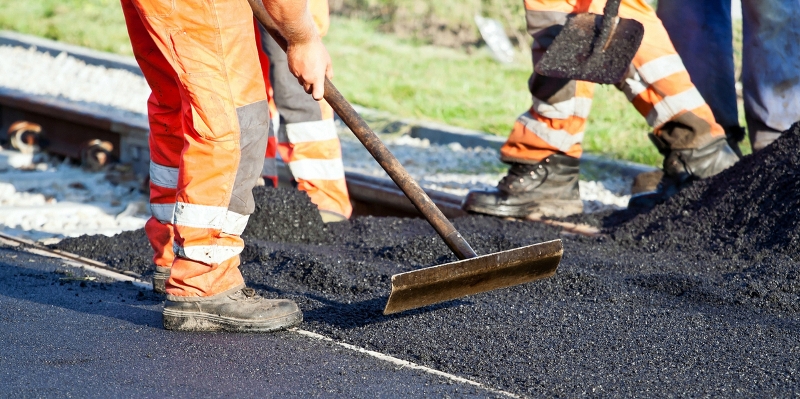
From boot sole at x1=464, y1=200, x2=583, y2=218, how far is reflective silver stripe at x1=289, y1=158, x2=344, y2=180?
28.1 inches

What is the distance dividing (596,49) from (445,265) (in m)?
1.94

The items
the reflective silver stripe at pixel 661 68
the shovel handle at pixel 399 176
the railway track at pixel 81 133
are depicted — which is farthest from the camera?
the railway track at pixel 81 133

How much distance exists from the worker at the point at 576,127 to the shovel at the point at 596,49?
0.14 m

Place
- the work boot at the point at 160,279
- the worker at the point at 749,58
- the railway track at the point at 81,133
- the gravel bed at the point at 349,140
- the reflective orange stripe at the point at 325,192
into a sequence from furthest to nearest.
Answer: the railway track at the point at 81,133, the gravel bed at the point at 349,140, the worker at the point at 749,58, the reflective orange stripe at the point at 325,192, the work boot at the point at 160,279

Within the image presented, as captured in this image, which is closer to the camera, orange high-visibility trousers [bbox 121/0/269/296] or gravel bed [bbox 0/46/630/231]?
orange high-visibility trousers [bbox 121/0/269/296]

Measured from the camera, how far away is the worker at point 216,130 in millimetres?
2855

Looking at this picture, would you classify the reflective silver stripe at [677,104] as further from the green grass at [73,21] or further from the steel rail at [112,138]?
the green grass at [73,21]

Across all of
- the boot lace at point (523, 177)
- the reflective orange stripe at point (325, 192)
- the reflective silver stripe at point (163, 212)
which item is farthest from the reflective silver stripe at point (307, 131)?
the reflective silver stripe at point (163, 212)

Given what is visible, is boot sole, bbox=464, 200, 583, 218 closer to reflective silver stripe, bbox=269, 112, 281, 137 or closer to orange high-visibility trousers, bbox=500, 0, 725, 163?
orange high-visibility trousers, bbox=500, 0, 725, 163

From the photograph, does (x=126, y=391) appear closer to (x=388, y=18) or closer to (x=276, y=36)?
(x=276, y=36)

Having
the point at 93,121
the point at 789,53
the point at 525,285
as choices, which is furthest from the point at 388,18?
the point at 525,285

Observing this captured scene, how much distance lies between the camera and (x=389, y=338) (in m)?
2.96

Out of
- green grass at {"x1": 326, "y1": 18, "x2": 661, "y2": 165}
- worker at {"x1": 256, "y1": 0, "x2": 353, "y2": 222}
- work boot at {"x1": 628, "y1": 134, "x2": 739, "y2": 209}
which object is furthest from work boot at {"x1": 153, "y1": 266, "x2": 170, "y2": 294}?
green grass at {"x1": 326, "y1": 18, "x2": 661, "y2": 165}

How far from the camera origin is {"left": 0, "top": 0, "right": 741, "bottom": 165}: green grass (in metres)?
7.10
